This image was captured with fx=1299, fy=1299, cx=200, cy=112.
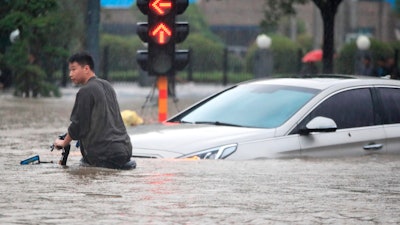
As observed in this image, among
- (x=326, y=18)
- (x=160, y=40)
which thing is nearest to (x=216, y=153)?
(x=160, y=40)

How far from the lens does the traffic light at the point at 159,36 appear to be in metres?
18.7

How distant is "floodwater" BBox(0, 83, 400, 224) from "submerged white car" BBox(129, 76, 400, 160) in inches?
7.6

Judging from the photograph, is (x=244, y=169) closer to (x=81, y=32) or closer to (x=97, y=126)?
(x=97, y=126)

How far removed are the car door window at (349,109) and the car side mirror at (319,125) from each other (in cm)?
30

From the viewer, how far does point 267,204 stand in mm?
10023

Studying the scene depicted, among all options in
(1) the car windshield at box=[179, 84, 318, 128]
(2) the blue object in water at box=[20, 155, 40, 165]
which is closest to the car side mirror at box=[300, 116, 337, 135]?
(1) the car windshield at box=[179, 84, 318, 128]

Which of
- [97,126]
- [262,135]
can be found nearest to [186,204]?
[97,126]

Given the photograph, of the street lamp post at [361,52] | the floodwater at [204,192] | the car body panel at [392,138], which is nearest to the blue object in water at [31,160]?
the floodwater at [204,192]

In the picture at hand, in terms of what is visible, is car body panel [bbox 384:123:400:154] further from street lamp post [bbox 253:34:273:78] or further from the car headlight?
street lamp post [bbox 253:34:273:78]

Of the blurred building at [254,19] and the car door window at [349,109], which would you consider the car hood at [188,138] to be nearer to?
the car door window at [349,109]

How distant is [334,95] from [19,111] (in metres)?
12.2

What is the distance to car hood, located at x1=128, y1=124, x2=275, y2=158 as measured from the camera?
43.4 ft

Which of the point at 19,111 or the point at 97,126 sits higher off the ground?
the point at 97,126

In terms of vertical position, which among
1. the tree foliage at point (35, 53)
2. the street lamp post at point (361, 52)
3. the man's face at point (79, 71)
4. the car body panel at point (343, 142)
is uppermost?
the man's face at point (79, 71)
